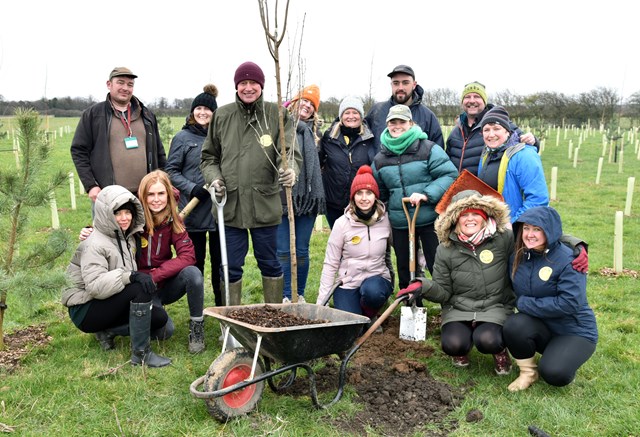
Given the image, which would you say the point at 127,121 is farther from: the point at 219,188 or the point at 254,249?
the point at 254,249

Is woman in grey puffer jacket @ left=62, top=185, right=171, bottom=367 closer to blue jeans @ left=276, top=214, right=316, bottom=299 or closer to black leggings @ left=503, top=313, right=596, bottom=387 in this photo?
blue jeans @ left=276, top=214, right=316, bottom=299

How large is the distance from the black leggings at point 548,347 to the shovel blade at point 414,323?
27.8 inches

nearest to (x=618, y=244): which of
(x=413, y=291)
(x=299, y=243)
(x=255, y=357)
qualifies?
(x=299, y=243)

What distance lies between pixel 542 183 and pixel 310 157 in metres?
1.93

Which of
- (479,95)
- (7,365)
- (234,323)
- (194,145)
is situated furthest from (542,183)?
(7,365)

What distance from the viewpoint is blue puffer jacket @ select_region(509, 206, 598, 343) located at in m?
3.42

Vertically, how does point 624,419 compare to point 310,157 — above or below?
below

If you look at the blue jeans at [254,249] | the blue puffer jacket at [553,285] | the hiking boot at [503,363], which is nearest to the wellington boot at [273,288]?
the blue jeans at [254,249]

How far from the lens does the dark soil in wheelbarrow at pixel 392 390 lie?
3105 millimetres

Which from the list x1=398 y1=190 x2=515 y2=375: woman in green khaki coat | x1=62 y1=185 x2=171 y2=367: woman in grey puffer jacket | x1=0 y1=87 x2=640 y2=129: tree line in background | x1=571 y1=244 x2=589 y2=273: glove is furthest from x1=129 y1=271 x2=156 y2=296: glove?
x1=0 y1=87 x2=640 y2=129: tree line in background

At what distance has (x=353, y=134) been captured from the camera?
506 centimetres

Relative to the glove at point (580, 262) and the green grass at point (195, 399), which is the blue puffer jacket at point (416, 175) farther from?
the glove at point (580, 262)

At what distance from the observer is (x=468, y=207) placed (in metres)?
3.81

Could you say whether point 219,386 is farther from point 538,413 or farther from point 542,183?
point 542,183
